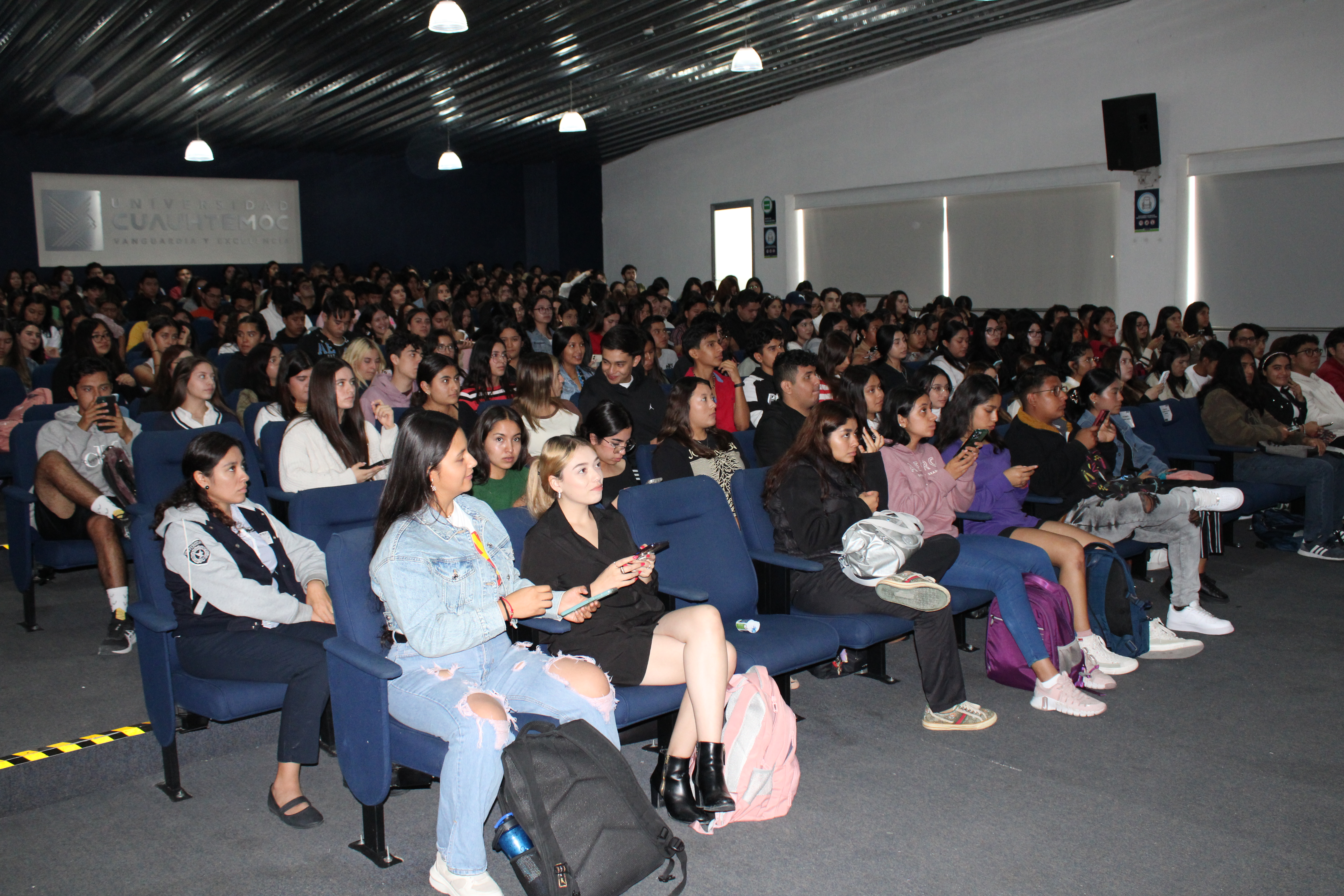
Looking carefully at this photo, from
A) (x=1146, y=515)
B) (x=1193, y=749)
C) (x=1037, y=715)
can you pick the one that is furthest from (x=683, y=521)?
(x=1146, y=515)

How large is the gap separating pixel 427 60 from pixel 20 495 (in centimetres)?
738

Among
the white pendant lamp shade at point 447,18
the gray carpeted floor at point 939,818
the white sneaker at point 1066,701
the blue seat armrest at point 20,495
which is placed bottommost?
the gray carpeted floor at point 939,818

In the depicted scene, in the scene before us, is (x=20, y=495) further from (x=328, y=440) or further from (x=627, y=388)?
(x=627, y=388)

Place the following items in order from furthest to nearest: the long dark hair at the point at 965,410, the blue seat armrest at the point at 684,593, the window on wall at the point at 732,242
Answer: the window on wall at the point at 732,242
the long dark hair at the point at 965,410
the blue seat armrest at the point at 684,593

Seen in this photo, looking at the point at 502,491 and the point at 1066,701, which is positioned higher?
the point at 502,491

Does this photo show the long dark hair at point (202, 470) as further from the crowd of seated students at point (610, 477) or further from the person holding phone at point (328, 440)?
the person holding phone at point (328, 440)

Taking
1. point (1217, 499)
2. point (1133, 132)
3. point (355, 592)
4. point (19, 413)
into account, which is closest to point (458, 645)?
point (355, 592)

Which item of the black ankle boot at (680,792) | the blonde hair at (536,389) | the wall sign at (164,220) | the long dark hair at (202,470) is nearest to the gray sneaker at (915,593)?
the black ankle boot at (680,792)

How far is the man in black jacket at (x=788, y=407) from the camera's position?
14.7 ft

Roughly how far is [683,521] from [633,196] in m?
13.6

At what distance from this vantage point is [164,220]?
14.8m

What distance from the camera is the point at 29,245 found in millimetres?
13766

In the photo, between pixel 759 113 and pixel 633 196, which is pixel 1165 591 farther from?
pixel 633 196

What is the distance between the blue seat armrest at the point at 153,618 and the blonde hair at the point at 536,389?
201 centimetres
